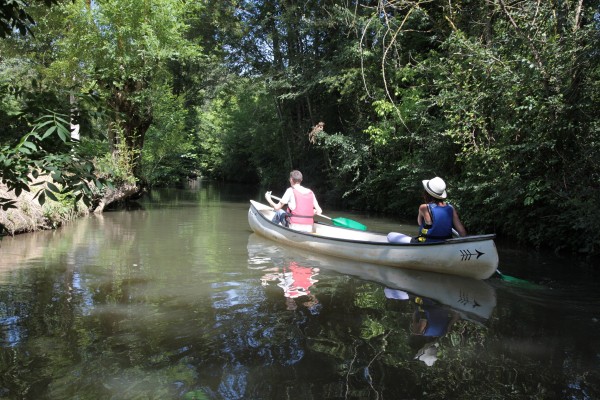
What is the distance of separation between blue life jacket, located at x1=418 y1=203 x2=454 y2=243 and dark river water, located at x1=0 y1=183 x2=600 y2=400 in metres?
0.64

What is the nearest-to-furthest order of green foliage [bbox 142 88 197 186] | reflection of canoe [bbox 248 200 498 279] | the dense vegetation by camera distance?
reflection of canoe [bbox 248 200 498 279], the dense vegetation, green foliage [bbox 142 88 197 186]

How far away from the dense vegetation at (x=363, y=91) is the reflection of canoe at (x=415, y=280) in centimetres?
273

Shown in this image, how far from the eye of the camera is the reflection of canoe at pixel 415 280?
5875 mm

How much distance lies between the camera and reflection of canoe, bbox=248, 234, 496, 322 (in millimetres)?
5875

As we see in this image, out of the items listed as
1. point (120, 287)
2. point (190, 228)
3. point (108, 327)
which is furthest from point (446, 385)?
point (190, 228)

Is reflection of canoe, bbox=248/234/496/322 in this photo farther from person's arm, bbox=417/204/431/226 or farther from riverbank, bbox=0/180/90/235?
riverbank, bbox=0/180/90/235

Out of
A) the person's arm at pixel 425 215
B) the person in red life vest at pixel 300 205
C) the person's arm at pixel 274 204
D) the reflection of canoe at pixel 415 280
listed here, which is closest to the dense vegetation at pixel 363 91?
the person's arm at pixel 425 215

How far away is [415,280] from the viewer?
711cm

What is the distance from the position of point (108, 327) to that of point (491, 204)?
8.72 m

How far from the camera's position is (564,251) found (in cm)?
950

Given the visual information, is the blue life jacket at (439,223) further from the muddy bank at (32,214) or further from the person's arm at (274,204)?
the muddy bank at (32,214)

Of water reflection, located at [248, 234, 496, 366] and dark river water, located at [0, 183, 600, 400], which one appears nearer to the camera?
dark river water, located at [0, 183, 600, 400]

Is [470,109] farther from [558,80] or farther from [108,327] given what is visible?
[108,327]

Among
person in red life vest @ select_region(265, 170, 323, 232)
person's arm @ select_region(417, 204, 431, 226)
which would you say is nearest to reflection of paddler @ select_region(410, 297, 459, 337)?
person's arm @ select_region(417, 204, 431, 226)
